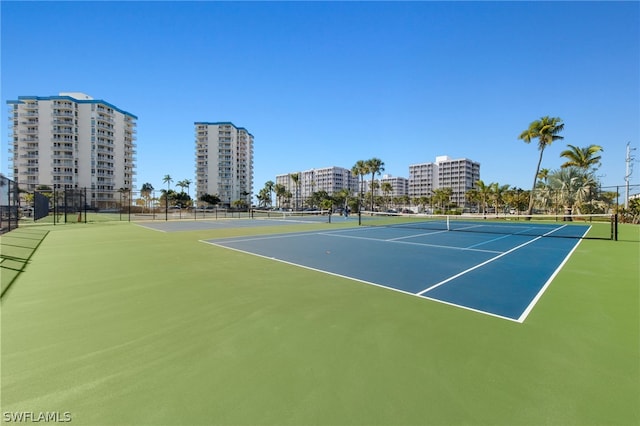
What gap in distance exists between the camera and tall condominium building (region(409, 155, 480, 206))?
143625 mm

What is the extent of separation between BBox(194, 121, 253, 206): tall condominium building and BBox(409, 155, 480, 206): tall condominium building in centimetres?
9304

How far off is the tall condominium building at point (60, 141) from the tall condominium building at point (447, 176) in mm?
132911

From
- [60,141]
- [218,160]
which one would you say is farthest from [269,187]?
[60,141]

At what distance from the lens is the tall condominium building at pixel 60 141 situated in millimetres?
82625

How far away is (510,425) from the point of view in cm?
214

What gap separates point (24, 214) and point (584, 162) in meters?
69.3

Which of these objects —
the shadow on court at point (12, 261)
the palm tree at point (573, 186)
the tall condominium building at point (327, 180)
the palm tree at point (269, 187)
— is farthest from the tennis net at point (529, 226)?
the tall condominium building at point (327, 180)

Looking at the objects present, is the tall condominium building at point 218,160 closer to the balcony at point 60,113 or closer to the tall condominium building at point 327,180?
the balcony at point 60,113

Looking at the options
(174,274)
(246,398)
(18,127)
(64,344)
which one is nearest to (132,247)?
(174,274)

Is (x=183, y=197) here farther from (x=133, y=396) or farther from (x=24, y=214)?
(x=133, y=396)

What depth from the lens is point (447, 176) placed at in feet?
490

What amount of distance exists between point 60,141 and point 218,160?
150 ft

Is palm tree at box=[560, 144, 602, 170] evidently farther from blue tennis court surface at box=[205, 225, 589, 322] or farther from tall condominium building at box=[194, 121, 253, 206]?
tall condominium building at box=[194, 121, 253, 206]

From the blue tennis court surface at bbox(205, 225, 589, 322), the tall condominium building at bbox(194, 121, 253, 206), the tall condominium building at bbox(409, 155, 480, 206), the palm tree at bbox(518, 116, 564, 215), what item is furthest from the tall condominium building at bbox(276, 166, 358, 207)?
the blue tennis court surface at bbox(205, 225, 589, 322)
